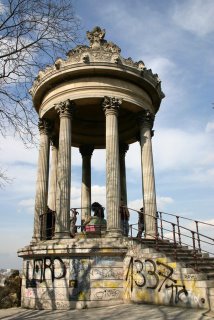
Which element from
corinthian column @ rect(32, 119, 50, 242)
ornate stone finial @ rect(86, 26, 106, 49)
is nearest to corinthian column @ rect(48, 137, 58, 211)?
corinthian column @ rect(32, 119, 50, 242)

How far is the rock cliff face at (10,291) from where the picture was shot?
1798 centimetres

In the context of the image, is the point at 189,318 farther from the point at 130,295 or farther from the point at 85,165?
the point at 85,165

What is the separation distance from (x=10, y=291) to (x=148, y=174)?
32.1 feet

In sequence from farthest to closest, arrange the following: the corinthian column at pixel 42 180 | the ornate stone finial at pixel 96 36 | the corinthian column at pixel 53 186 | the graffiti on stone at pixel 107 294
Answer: the corinthian column at pixel 53 186 → the ornate stone finial at pixel 96 36 → the corinthian column at pixel 42 180 → the graffiti on stone at pixel 107 294

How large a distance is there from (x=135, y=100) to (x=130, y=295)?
10.5 metres

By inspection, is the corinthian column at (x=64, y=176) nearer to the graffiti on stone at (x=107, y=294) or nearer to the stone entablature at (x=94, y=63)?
the stone entablature at (x=94, y=63)

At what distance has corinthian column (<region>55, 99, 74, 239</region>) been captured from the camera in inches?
662

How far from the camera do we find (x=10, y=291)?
60.7 ft

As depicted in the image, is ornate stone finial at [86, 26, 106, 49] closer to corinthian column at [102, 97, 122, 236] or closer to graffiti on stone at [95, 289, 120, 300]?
corinthian column at [102, 97, 122, 236]

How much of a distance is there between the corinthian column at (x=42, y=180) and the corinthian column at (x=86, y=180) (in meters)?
5.08

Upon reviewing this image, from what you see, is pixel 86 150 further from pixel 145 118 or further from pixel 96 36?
pixel 96 36

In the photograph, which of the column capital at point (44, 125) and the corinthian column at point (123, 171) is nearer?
the column capital at point (44, 125)

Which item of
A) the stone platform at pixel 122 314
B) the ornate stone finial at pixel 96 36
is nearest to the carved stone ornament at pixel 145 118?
the ornate stone finial at pixel 96 36

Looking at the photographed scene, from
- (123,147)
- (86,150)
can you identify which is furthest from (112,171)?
(86,150)
